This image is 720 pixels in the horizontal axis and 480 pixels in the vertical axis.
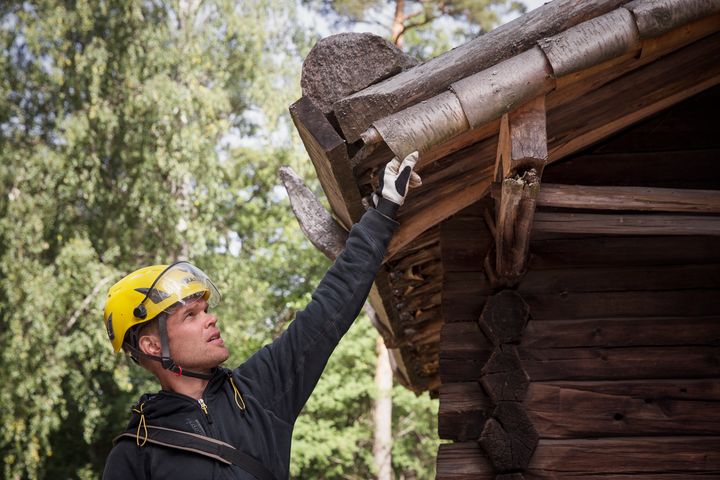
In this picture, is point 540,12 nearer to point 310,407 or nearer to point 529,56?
point 529,56

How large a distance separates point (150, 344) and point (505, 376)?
1646 millimetres

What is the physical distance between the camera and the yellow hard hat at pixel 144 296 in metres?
2.68

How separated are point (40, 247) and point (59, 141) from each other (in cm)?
200

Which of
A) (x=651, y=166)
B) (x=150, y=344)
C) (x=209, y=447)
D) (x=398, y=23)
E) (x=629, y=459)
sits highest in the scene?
(x=398, y=23)

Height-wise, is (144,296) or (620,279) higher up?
(620,279)

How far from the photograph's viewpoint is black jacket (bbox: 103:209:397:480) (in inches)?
98.5

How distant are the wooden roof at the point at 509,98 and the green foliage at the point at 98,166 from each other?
1177cm

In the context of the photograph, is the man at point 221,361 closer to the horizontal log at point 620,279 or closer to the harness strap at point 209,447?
the harness strap at point 209,447

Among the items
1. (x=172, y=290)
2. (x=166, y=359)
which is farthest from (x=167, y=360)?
(x=172, y=290)

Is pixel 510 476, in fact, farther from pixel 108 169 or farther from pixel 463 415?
pixel 108 169

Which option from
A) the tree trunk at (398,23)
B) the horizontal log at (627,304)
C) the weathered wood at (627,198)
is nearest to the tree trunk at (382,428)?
the tree trunk at (398,23)

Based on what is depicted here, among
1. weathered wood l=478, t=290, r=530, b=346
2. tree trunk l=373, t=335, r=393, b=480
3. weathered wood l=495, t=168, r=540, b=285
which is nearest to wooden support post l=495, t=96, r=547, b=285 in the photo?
weathered wood l=495, t=168, r=540, b=285

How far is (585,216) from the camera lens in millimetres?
3457

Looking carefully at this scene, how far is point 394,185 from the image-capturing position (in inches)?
105
